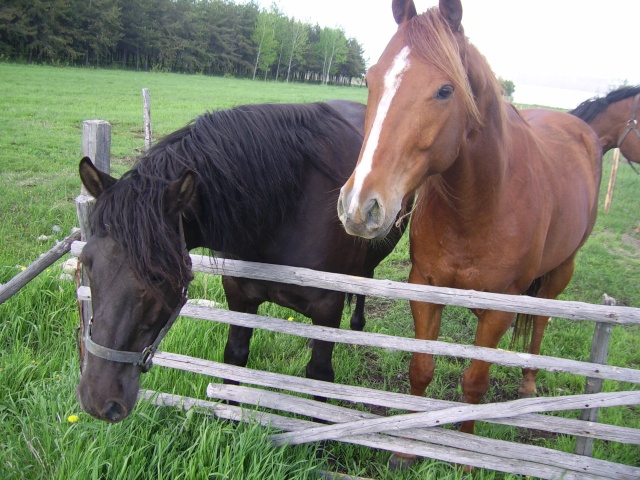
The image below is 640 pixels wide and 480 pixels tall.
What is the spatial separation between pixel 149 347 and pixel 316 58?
231 ft

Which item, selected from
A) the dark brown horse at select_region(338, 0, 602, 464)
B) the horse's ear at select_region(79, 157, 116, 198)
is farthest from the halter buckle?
the dark brown horse at select_region(338, 0, 602, 464)

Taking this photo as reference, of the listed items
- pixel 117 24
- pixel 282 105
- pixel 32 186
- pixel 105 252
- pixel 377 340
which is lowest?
pixel 32 186

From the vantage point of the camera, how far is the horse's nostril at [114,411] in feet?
5.69

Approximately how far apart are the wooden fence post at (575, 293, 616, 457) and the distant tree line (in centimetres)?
3943

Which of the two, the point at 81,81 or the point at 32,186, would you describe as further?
the point at 81,81

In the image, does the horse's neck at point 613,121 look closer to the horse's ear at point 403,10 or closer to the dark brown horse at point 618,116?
the dark brown horse at point 618,116

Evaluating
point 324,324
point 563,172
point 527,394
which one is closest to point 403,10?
point 324,324

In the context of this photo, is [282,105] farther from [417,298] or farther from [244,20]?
[244,20]

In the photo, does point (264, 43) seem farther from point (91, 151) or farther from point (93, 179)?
point (93, 179)

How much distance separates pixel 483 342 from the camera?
2586 millimetres

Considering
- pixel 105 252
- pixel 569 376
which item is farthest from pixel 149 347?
pixel 569 376

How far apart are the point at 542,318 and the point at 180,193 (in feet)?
10.7

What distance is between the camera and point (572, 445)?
278 centimetres

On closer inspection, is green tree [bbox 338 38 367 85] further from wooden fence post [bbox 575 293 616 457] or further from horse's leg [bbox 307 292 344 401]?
wooden fence post [bbox 575 293 616 457]
